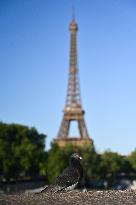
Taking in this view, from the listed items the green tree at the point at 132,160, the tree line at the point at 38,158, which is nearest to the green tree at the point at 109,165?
the tree line at the point at 38,158

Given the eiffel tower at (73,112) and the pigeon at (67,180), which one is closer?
the pigeon at (67,180)

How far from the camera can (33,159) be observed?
6481 centimetres

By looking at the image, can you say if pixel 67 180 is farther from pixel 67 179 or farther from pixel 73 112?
pixel 73 112

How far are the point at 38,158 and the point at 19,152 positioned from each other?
308cm

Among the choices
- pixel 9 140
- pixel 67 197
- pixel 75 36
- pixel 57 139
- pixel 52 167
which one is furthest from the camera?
pixel 75 36

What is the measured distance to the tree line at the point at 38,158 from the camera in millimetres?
62594

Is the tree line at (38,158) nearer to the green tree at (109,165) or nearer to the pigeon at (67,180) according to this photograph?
the green tree at (109,165)

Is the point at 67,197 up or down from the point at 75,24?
down

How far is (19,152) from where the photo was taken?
2499 inches

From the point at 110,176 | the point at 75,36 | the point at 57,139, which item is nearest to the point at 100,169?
the point at 110,176

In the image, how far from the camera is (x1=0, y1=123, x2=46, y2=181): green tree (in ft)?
202

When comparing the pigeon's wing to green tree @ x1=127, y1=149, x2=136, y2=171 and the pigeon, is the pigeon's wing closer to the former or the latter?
the pigeon

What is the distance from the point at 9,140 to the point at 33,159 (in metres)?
5.51

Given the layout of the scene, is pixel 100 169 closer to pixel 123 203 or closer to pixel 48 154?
pixel 48 154
